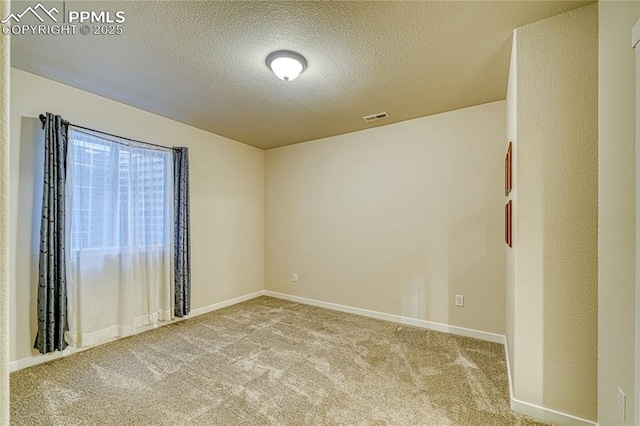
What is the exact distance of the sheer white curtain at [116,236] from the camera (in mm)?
2658

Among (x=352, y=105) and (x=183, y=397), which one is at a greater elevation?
(x=352, y=105)

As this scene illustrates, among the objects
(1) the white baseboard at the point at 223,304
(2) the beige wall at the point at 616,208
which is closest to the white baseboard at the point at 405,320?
Result: (1) the white baseboard at the point at 223,304


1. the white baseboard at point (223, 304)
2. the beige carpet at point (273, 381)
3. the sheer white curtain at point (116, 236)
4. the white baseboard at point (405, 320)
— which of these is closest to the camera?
the beige carpet at point (273, 381)

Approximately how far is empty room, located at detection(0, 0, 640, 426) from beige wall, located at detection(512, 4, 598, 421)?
0.04 ft

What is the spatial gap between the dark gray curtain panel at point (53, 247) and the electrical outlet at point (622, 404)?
12.6 feet

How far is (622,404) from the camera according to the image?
4.38 ft

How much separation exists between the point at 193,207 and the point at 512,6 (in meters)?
3.68

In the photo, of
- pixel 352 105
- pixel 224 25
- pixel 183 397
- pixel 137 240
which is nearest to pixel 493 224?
pixel 352 105

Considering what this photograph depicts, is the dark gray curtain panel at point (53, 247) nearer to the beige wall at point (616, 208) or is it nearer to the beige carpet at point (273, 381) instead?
the beige carpet at point (273, 381)

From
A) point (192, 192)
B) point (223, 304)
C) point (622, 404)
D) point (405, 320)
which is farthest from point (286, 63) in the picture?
point (223, 304)

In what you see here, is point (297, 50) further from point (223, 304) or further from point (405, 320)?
point (223, 304)

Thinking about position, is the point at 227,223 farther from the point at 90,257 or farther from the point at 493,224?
the point at 493,224

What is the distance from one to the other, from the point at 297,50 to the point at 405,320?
10.2ft

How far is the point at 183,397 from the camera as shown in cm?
203
